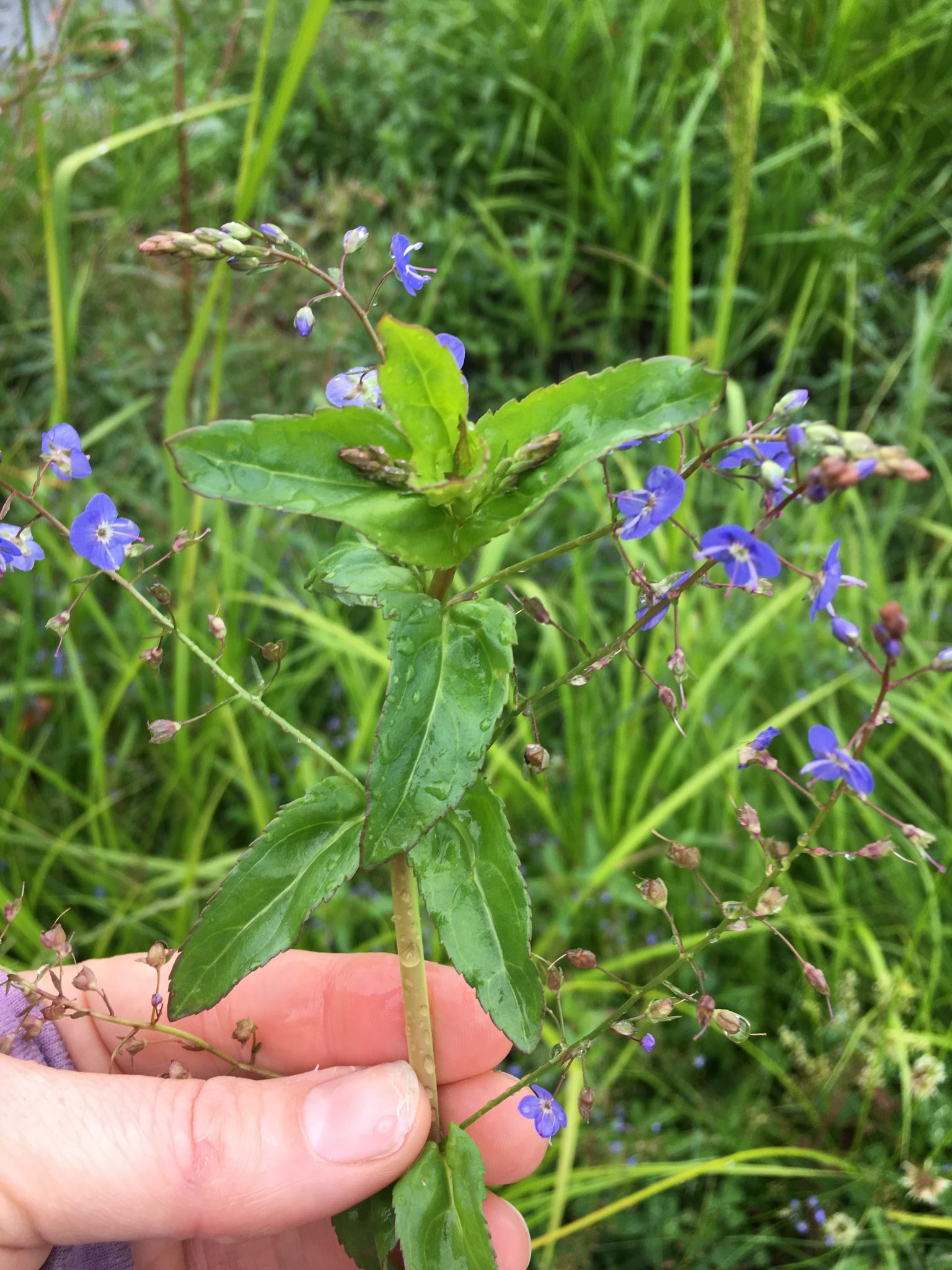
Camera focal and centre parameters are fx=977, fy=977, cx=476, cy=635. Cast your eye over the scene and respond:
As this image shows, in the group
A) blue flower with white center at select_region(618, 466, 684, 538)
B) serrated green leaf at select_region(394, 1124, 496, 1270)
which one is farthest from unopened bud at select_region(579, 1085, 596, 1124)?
blue flower with white center at select_region(618, 466, 684, 538)

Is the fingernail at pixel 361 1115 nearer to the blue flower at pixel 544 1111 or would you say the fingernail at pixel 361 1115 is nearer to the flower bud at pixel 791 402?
the blue flower at pixel 544 1111

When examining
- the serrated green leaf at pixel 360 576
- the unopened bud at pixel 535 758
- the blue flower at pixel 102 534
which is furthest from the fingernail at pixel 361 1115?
the blue flower at pixel 102 534

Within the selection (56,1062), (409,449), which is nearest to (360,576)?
(409,449)

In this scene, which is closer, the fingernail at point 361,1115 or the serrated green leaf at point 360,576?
the serrated green leaf at point 360,576

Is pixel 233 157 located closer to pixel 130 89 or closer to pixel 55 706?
pixel 130 89

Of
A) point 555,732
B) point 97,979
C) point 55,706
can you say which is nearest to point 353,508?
point 97,979

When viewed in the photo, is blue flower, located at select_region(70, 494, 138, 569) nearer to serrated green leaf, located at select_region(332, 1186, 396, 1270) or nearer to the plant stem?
the plant stem

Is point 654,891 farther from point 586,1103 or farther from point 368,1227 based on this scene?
point 368,1227
